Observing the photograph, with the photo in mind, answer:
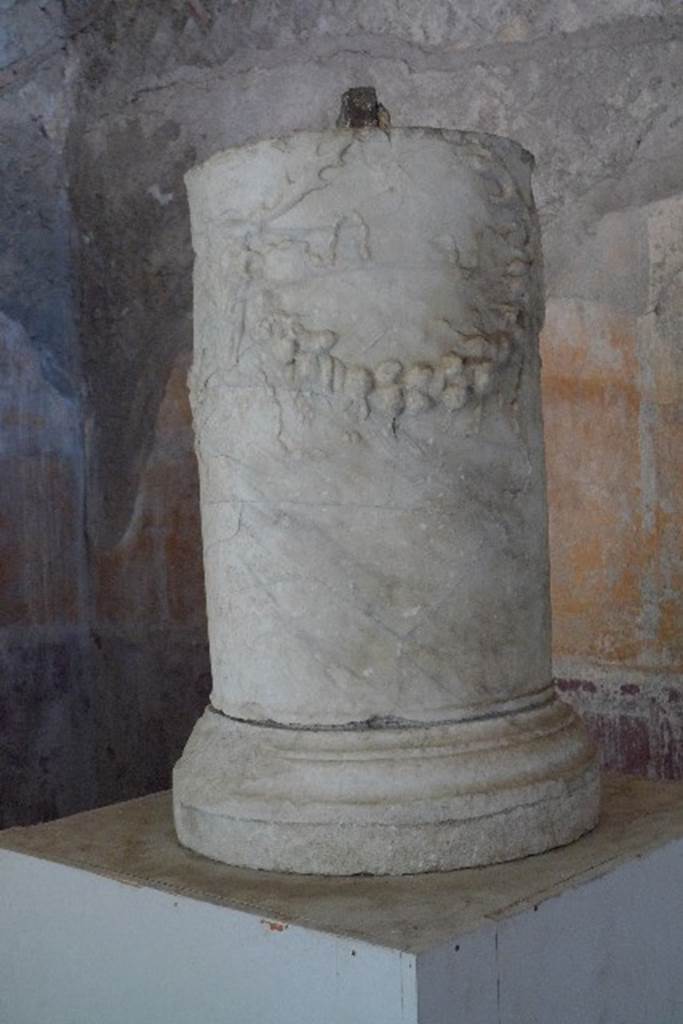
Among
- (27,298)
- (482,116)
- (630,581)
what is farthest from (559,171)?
(27,298)

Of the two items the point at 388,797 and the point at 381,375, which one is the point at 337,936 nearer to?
the point at 388,797

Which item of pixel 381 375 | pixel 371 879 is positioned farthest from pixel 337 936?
pixel 381 375

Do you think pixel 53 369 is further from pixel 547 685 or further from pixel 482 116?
pixel 547 685

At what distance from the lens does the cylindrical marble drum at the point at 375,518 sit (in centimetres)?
256

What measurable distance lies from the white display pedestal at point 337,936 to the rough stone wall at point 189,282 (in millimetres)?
942

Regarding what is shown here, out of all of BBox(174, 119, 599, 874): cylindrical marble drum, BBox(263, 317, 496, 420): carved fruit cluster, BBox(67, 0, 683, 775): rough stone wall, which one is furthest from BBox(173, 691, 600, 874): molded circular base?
BBox(67, 0, 683, 775): rough stone wall

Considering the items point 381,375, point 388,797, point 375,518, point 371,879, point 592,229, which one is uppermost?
point 592,229

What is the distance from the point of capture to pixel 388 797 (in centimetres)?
252

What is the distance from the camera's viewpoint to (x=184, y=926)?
8.01 feet

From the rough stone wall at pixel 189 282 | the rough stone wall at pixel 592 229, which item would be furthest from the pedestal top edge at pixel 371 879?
the rough stone wall at pixel 189 282

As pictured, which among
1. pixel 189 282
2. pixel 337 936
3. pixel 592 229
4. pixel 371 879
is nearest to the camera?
pixel 337 936

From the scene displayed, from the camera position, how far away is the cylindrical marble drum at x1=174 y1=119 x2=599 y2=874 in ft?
8.40

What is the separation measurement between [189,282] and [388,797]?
2.64 meters

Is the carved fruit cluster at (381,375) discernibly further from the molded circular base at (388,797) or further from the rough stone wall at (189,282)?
the rough stone wall at (189,282)
